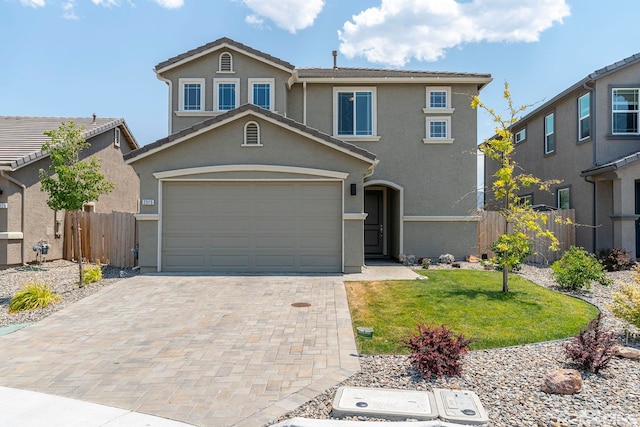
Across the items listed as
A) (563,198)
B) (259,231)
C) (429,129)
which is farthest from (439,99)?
(259,231)

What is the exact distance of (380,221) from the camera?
16.7 meters

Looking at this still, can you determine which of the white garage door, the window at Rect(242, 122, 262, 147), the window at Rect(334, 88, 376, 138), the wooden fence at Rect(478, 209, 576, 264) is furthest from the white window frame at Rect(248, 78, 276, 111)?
the wooden fence at Rect(478, 209, 576, 264)

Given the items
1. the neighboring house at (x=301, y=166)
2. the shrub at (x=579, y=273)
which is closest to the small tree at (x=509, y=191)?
the shrub at (x=579, y=273)

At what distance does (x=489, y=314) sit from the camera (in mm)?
7652

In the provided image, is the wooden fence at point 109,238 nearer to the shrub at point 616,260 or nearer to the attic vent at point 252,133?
the attic vent at point 252,133

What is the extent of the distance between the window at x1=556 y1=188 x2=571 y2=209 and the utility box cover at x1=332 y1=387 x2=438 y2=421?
614 inches

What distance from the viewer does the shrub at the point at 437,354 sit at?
4934mm

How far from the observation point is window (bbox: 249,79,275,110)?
49.1 ft

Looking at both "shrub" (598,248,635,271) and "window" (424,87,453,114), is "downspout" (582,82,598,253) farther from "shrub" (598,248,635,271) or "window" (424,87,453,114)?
"window" (424,87,453,114)

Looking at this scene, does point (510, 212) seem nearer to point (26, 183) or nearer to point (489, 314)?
point (489, 314)

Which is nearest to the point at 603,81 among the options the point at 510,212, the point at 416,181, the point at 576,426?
the point at 416,181

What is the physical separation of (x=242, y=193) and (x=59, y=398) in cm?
812

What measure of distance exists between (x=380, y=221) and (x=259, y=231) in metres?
6.23

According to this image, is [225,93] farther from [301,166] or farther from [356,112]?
[301,166]
